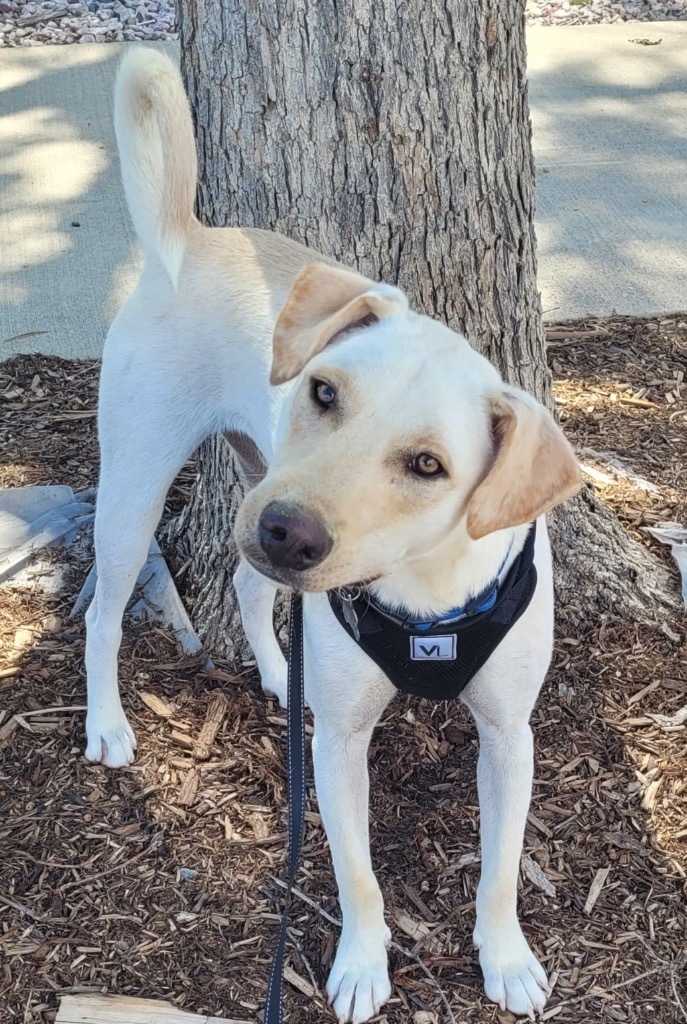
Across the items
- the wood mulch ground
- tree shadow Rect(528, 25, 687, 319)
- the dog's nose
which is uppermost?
the dog's nose

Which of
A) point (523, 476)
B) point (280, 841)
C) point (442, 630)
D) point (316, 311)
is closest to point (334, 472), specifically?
point (523, 476)

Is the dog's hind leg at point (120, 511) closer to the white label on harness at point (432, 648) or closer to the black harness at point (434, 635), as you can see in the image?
the black harness at point (434, 635)

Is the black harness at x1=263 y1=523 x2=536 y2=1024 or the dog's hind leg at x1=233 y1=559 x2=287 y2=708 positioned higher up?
the black harness at x1=263 y1=523 x2=536 y2=1024

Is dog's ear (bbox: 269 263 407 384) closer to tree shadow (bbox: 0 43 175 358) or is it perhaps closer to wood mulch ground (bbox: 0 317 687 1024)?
wood mulch ground (bbox: 0 317 687 1024)

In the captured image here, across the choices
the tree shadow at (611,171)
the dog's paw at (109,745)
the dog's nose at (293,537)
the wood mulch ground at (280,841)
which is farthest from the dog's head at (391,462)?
the tree shadow at (611,171)

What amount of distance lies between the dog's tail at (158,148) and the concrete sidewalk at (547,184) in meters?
2.44

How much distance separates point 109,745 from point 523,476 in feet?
6.02

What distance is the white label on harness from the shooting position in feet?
8.42

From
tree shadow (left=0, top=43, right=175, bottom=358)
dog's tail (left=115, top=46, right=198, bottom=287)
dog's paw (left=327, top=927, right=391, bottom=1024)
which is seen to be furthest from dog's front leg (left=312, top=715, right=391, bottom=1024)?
tree shadow (left=0, top=43, right=175, bottom=358)

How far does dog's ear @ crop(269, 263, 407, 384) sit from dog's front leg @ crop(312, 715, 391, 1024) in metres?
0.89

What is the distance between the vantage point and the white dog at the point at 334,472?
2174 mm

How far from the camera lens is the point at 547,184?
6.79 metres

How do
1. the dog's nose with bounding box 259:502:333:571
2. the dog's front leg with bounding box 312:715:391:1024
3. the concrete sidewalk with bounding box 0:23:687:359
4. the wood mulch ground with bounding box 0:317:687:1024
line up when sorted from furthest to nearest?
the concrete sidewalk with bounding box 0:23:687:359 < the wood mulch ground with bounding box 0:317:687:1024 < the dog's front leg with bounding box 312:715:391:1024 < the dog's nose with bounding box 259:502:333:571

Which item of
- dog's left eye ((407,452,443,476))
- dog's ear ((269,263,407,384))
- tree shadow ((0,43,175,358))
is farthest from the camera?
tree shadow ((0,43,175,358))
